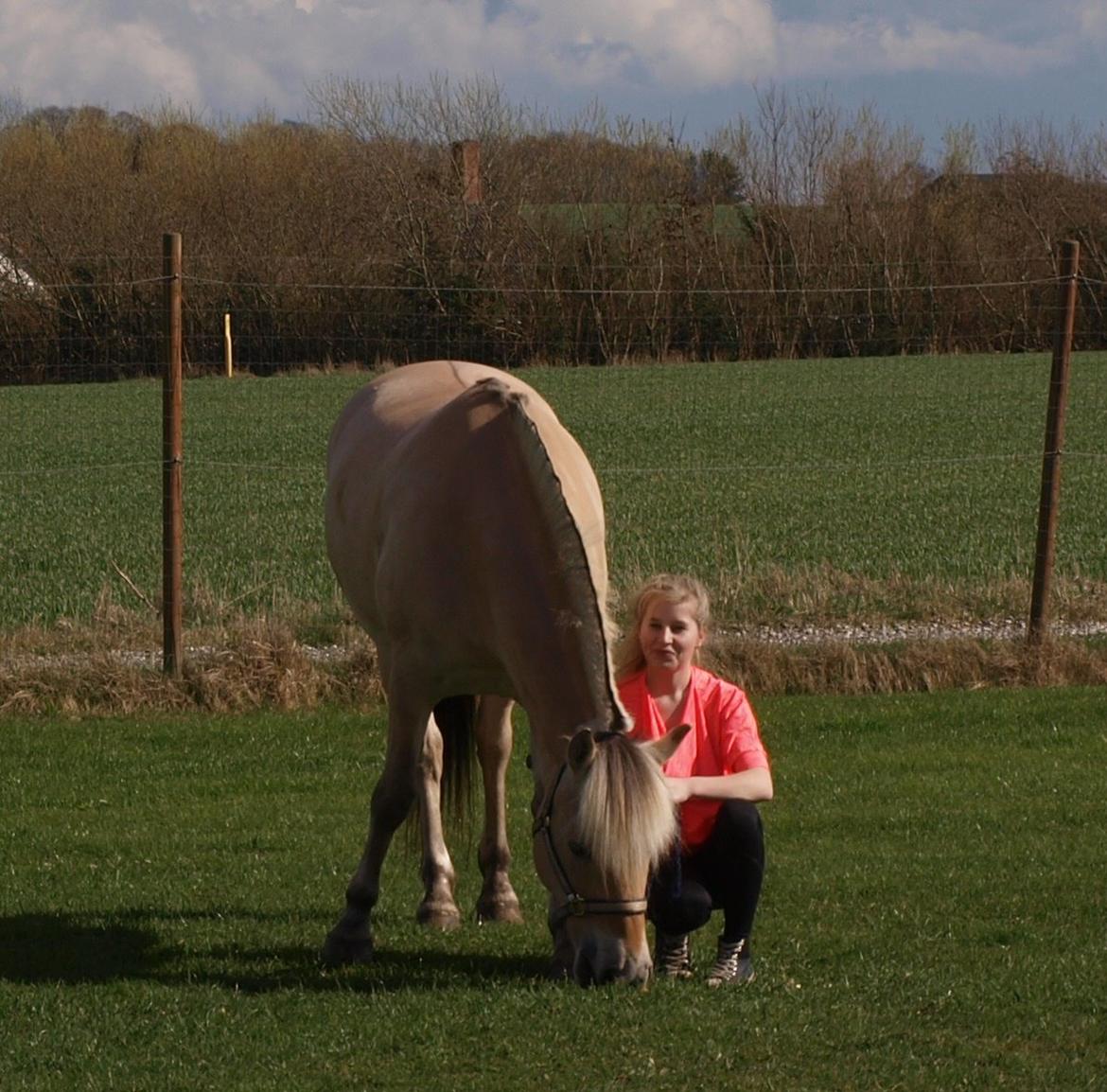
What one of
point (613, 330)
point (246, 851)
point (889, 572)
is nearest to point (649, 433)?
point (613, 330)

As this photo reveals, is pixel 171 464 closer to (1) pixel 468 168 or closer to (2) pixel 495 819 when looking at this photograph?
(2) pixel 495 819

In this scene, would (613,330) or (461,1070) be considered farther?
(613,330)

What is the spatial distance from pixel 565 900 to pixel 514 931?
1380 mm

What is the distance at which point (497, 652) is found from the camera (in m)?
4.90

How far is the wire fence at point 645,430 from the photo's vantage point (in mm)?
13250

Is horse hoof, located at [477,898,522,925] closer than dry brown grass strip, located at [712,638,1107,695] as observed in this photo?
Yes

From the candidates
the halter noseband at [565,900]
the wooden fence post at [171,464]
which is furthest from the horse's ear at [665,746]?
the wooden fence post at [171,464]

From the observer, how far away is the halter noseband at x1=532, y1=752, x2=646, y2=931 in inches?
165

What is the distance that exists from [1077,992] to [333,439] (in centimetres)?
391

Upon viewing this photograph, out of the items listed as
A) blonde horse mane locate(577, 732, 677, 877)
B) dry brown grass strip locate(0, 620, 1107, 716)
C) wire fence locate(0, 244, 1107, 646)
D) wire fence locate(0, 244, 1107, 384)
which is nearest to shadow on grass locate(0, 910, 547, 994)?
blonde horse mane locate(577, 732, 677, 877)

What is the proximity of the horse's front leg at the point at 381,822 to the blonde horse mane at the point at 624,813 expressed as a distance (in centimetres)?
128

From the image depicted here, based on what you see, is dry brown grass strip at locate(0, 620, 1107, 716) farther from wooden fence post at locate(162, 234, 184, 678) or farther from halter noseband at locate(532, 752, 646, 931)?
halter noseband at locate(532, 752, 646, 931)

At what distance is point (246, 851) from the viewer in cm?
661

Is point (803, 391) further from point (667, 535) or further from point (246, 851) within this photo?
point (246, 851)
